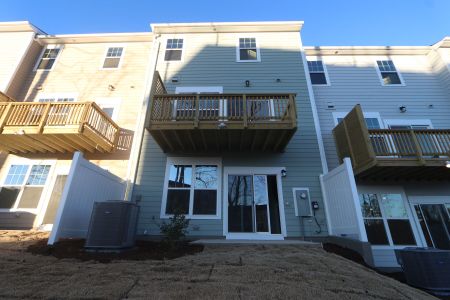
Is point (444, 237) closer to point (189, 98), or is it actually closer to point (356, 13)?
point (189, 98)

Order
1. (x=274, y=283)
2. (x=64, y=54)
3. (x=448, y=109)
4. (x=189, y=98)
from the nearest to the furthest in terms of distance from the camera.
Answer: (x=274, y=283), (x=189, y=98), (x=448, y=109), (x=64, y=54)

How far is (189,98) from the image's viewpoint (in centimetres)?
723

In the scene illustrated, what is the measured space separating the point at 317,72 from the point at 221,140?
21.0ft

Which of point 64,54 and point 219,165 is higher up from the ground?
point 64,54

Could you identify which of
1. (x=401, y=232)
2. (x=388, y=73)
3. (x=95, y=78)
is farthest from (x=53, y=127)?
(x=388, y=73)

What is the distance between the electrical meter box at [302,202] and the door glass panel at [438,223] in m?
4.05

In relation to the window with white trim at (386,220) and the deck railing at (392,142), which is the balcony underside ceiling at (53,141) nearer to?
the deck railing at (392,142)

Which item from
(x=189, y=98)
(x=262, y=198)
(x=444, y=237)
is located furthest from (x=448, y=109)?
(x=189, y=98)

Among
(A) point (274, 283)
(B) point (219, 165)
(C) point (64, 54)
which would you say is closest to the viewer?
(A) point (274, 283)

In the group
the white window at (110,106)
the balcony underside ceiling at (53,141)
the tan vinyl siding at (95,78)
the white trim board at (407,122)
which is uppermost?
the tan vinyl siding at (95,78)

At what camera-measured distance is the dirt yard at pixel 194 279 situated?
2.73 m

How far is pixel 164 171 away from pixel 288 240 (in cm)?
454

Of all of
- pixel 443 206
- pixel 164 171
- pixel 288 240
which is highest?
pixel 164 171

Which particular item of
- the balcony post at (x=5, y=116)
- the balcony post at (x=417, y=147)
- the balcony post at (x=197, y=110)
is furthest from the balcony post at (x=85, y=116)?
the balcony post at (x=417, y=147)
